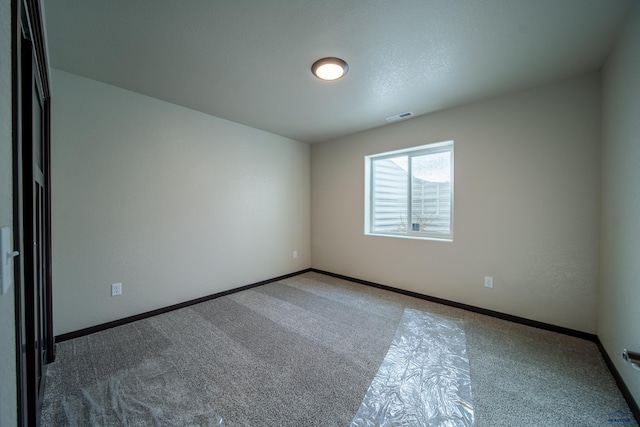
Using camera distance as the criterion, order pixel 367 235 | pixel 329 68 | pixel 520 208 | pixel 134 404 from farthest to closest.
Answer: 1. pixel 367 235
2. pixel 520 208
3. pixel 329 68
4. pixel 134 404

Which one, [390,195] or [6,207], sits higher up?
[390,195]

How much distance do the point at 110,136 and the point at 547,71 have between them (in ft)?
13.5

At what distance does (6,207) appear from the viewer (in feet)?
2.00

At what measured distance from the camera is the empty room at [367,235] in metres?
1.49

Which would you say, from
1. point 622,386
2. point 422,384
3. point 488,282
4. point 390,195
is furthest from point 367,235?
point 622,386

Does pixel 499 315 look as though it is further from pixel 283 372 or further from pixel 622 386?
pixel 283 372

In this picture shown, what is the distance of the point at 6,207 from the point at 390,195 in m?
3.75

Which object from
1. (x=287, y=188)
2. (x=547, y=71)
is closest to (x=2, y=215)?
(x=547, y=71)

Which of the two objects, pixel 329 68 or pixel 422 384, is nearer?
pixel 422 384

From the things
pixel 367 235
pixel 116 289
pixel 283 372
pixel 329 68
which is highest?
pixel 329 68

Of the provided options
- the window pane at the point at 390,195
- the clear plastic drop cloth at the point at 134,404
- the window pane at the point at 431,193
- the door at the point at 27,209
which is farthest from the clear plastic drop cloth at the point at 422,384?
the window pane at the point at 390,195

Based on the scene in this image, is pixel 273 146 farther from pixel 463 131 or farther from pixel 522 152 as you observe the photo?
pixel 522 152

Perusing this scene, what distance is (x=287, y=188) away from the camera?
4.26m

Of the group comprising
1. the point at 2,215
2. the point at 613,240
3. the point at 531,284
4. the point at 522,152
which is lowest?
the point at 531,284
